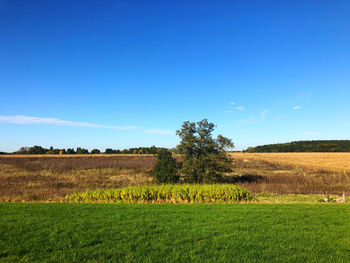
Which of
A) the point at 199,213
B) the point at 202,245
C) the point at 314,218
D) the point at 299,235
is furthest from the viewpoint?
the point at 199,213

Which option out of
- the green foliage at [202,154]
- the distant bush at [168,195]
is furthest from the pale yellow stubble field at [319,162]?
the distant bush at [168,195]

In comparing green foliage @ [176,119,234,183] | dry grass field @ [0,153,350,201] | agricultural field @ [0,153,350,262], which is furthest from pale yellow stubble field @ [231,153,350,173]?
agricultural field @ [0,153,350,262]

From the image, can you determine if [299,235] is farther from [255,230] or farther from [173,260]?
[173,260]

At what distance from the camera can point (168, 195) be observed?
46.4ft

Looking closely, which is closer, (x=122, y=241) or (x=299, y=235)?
(x=122, y=241)

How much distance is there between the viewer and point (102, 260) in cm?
521

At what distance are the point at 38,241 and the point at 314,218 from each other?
29.8 feet

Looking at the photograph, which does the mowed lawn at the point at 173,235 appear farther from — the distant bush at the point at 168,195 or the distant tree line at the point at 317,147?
the distant tree line at the point at 317,147

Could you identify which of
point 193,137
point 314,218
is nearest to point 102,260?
point 314,218

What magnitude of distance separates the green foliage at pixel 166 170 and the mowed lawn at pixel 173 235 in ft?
40.5

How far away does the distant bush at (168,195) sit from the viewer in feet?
45.5

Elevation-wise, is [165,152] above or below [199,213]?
above

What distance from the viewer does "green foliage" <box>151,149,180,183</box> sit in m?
22.4

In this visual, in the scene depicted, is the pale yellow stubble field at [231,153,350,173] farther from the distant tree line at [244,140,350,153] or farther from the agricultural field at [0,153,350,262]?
the distant tree line at [244,140,350,153]
